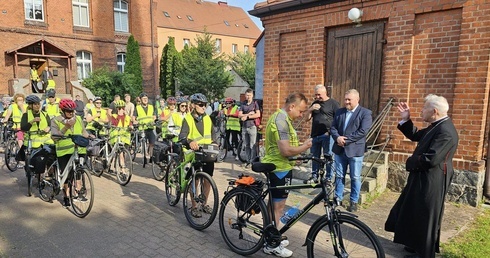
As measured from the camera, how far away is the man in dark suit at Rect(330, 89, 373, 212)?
16.0ft

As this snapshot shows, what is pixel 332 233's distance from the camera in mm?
3049

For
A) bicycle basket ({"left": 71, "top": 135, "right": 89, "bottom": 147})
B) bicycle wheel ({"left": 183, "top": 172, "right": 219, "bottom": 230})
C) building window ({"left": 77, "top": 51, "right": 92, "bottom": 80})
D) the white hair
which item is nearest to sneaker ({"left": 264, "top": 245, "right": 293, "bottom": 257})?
bicycle wheel ({"left": 183, "top": 172, "right": 219, "bottom": 230})

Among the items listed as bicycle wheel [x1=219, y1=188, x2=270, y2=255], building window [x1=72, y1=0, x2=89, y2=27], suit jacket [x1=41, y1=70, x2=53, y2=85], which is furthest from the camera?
building window [x1=72, y1=0, x2=89, y2=27]

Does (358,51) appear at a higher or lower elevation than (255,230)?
higher

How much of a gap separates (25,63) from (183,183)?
2094 cm

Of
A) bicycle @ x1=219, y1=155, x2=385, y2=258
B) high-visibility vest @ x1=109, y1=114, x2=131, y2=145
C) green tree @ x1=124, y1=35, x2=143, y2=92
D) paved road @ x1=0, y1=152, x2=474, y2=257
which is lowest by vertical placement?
paved road @ x1=0, y1=152, x2=474, y2=257

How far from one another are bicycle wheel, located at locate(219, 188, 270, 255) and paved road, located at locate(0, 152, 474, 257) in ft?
0.44

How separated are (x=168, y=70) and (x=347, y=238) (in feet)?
88.9

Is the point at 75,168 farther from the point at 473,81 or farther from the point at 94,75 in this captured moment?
the point at 94,75

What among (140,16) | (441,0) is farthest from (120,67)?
(441,0)

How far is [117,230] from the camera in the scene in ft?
14.5

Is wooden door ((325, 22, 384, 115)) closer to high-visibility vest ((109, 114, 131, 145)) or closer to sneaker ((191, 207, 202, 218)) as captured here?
sneaker ((191, 207, 202, 218))

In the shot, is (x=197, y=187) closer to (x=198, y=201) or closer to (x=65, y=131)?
(x=198, y=201)

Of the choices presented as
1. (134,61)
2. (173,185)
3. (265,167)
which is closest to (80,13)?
(134,61)
